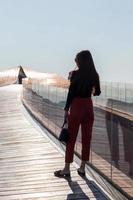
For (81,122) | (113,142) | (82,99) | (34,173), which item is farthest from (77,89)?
(34,173)

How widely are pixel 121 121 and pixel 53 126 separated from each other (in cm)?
647

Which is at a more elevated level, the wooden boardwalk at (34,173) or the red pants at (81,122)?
the red pants at (81,122)

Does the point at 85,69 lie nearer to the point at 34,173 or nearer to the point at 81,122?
the point at 81,122

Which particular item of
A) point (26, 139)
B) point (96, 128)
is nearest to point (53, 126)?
point (26, 139)

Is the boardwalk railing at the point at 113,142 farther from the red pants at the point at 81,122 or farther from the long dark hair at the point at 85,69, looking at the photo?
the long dark hair at the point at 85,69


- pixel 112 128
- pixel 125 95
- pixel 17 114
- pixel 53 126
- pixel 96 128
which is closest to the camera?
pixel 112 128

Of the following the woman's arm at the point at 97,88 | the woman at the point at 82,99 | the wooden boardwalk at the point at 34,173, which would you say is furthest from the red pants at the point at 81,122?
the wooden boardwalk at the point at 34,173

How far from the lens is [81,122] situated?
890 centimetres

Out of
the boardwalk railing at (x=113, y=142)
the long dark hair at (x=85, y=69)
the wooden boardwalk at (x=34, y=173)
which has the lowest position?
the wooden boardwalk at (x=34, y=173)

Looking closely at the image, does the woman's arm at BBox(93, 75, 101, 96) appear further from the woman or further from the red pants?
the red pants

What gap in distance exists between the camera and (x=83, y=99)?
28.8ft

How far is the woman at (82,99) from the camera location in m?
8.70

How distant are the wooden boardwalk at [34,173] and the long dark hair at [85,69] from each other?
4.43 feet

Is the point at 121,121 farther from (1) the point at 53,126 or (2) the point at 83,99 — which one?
(1) the point at 53,126
